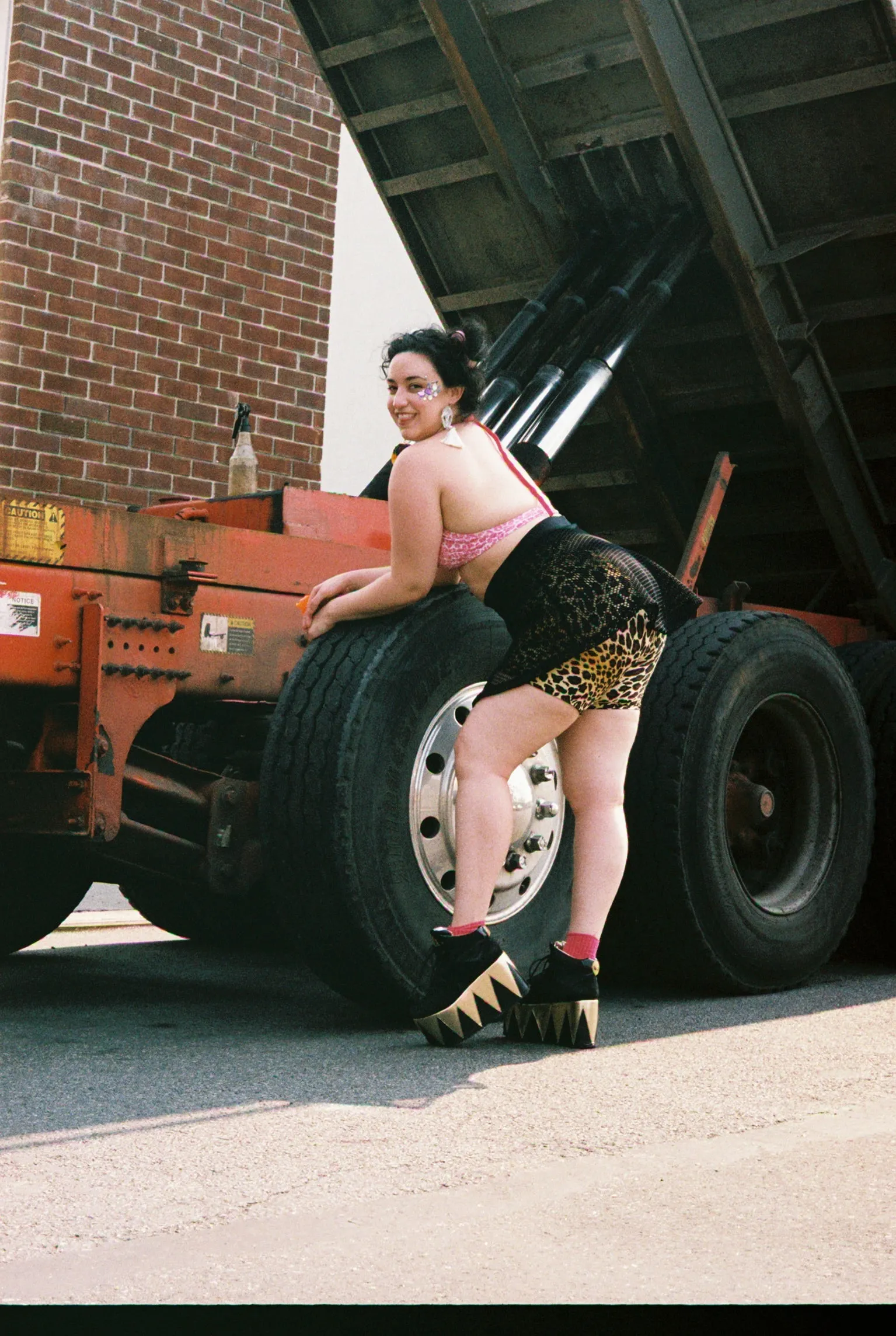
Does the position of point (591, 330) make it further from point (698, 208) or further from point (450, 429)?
point (450, 429)

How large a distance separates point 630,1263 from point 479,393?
2.41 m

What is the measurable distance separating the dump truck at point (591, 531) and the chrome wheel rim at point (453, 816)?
0.01 m

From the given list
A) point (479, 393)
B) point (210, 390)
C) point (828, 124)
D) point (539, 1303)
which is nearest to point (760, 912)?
point (479, 393)

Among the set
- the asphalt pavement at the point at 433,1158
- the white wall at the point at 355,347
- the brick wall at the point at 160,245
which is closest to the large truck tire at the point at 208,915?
the asphalt pavement at the point at 433,1158

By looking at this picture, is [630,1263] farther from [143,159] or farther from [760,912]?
[143,159]

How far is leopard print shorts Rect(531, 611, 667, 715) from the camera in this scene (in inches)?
167

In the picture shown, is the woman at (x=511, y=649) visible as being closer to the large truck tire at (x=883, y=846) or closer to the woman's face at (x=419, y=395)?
the woman's face at (x=419, y=395)

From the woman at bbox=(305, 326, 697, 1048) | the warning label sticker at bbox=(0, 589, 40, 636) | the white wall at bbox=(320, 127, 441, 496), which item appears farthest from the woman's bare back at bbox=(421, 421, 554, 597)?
the white wall at bbox=(320, 127, 441, 496)

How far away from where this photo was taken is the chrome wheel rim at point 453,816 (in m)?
4.36

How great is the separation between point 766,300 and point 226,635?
254cm

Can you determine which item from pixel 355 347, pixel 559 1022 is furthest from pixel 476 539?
pixel 355 347

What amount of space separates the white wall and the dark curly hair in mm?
4619

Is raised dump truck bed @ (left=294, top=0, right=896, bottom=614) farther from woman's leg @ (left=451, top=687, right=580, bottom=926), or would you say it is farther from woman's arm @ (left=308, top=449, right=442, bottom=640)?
woman's leg @ (left=451, top=687, right=580, bottom=926)

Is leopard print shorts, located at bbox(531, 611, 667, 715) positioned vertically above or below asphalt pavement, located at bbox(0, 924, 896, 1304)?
above
